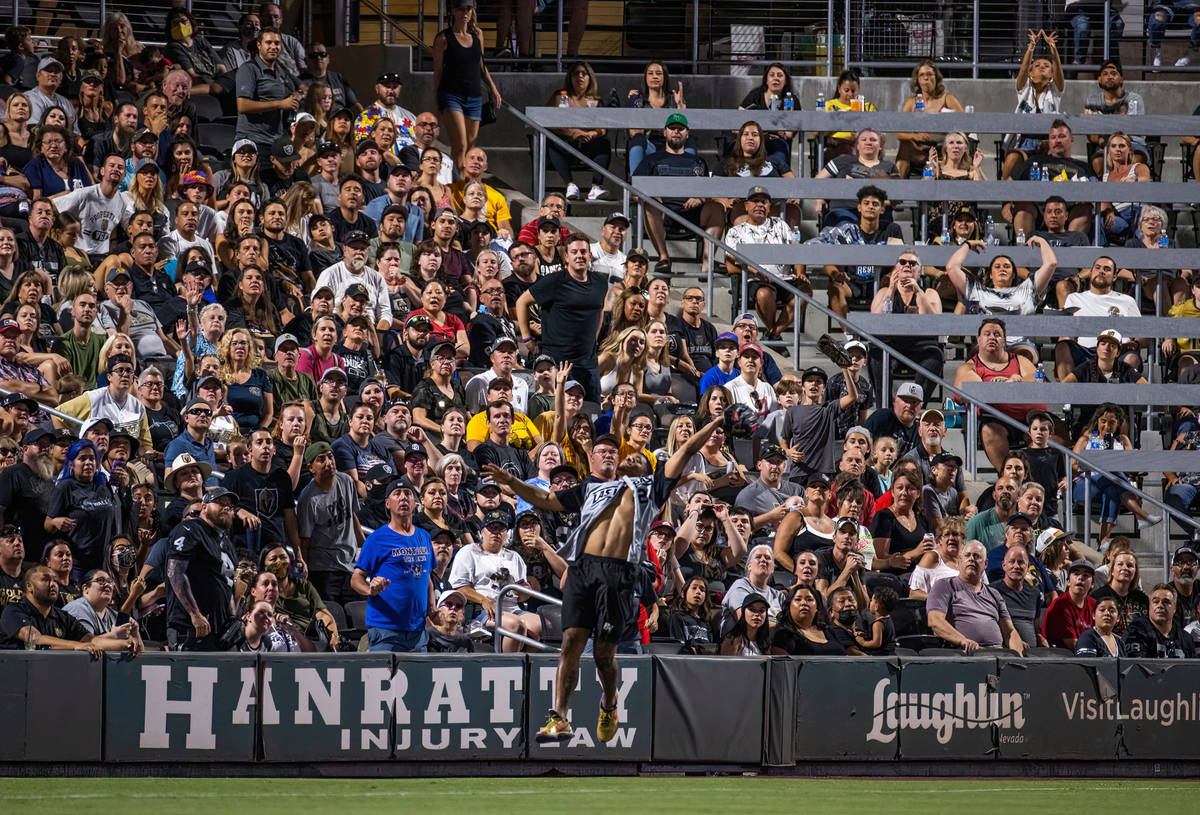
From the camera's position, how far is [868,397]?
17.0m

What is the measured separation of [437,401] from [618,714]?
3262mm

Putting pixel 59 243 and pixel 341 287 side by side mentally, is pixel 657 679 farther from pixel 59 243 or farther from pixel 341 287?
pixel 59 243

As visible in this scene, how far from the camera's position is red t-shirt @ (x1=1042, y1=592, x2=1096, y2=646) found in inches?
599

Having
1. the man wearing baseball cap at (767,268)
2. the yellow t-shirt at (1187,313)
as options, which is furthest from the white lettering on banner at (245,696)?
the yellow t-shirt at (1187,313)

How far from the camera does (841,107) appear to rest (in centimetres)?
2056

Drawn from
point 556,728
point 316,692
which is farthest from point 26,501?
point 556,728

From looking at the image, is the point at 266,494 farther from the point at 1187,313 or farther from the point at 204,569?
the point at 1187,313

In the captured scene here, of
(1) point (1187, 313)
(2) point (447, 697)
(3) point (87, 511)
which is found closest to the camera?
(3) point (87, 511)

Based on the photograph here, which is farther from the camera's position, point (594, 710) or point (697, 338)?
point (697, 338)

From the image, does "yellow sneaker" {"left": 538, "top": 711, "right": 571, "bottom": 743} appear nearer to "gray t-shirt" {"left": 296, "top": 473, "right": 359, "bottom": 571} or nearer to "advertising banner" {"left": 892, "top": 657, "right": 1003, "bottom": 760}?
"gray t-shirt" {"left": 296, "top": 473, "right": 359, "bottom": 571}

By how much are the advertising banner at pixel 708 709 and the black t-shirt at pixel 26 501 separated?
475 cm

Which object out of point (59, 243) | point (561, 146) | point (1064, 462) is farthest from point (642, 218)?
point (59, 243)

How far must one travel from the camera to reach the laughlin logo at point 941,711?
14102 millimetres

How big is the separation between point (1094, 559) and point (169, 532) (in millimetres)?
8717
